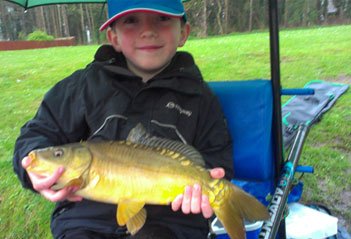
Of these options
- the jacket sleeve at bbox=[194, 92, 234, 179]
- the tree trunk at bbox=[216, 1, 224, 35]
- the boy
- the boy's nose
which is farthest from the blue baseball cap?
the tree trunk at bbox=[216, 1, 224, 35]

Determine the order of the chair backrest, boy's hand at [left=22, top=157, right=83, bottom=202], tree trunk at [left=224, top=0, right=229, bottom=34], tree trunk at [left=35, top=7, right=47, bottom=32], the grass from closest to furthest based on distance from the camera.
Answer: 1. boy's hand at [left=22, top=157, right=83, bottom=202]
2. the chair backrest
3. the grass
4. tree trunk at [left=224, top=0, right=229, bottom=34]
5. tree trunk at [left=35, top=7, right=47, bottom=32]

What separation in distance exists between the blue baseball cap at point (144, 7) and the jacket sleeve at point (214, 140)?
0.49 m

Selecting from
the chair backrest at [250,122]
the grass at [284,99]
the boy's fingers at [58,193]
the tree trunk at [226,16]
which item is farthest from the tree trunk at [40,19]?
the boy's fingers at [58,193]

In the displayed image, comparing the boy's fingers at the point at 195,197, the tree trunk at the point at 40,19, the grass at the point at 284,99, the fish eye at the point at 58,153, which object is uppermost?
the tree trunk at the point at 40,19

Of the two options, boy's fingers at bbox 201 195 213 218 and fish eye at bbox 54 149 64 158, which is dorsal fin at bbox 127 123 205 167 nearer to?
boy's fingers at bbox 201 195 213 218

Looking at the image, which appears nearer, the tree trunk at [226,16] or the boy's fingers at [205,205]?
the boy's fingers at [205,205]

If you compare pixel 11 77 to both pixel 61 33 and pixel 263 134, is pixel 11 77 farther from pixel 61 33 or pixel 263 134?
pixel 61 33

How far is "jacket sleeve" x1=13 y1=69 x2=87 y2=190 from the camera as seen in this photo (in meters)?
2.05

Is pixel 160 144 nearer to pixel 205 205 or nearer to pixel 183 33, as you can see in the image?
pixel 205 205

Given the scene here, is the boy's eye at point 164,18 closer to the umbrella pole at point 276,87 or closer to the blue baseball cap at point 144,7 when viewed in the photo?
the blue baseball cap at point 144,7

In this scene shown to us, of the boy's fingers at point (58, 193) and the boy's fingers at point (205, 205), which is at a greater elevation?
the boy's fingers at point (58, 193)

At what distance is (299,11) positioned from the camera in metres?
19.5

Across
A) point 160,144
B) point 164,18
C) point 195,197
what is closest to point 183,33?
point 164,18

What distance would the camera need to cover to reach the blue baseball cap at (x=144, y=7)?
2.05 m
